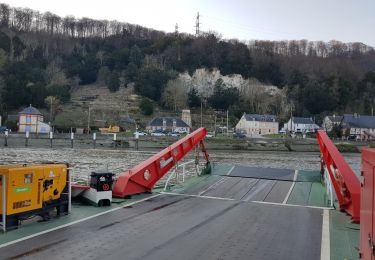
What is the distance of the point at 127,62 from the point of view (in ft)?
402

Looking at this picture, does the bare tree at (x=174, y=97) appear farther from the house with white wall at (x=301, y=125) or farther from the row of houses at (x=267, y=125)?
the house with white wall at (x=301, y=125)

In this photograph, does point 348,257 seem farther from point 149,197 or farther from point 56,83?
point 56,83

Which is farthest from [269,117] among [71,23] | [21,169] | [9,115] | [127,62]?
[21,169]

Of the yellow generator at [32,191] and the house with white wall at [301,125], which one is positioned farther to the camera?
the house with white wall at [301,125]

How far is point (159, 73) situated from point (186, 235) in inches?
3991

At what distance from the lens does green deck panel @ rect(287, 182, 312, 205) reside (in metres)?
11.0

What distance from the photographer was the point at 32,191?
7.64 m

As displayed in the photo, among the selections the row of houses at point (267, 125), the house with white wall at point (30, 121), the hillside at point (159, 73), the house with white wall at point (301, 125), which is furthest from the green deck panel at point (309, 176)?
the house with white wall at point (301, 125)

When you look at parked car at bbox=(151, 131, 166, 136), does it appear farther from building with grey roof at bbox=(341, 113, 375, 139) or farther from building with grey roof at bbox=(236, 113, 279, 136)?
building with grey roof at bbox=(341, 113, 375, 139)

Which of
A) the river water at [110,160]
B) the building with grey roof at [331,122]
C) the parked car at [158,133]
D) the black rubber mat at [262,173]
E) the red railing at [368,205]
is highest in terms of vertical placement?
the building with grey roof at [331,122]

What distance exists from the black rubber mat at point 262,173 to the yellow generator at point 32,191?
764 cm

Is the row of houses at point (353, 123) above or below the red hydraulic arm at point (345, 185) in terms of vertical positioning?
above

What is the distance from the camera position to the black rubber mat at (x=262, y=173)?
14649 millimetres

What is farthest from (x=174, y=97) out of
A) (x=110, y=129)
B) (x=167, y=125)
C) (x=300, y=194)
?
(x=300, y=194)
